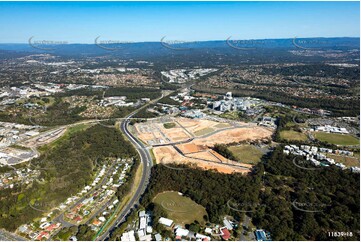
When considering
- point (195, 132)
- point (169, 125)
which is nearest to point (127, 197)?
point (195, 132)

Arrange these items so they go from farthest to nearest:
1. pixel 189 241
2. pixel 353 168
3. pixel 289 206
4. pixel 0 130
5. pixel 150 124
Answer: pixel 150 124 → pixel 0 130 → pixel 353 168 → pixel 289 206 → pixel 189 241

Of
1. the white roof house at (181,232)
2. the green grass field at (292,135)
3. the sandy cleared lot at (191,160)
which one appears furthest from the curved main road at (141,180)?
the green grass field at (292,135)

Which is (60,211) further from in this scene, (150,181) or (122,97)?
(122,97)

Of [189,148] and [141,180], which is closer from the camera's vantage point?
[141,180]

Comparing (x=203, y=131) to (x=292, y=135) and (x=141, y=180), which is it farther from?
(x=141, y=180)

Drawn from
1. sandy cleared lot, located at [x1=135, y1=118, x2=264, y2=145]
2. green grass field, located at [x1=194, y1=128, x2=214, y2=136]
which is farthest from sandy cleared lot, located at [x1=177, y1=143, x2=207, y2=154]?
green grass field, located at [x1=194, y1=128, x2=214, y2=136]

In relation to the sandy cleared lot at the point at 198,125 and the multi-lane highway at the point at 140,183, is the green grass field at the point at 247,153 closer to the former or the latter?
the sandy cleared lot at the point at 198,125

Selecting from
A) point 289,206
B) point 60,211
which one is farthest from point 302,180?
point 60,211

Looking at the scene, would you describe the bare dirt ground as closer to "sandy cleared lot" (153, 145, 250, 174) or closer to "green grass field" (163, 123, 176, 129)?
"sandy cleared lot" (153, 145, 250, 174)
